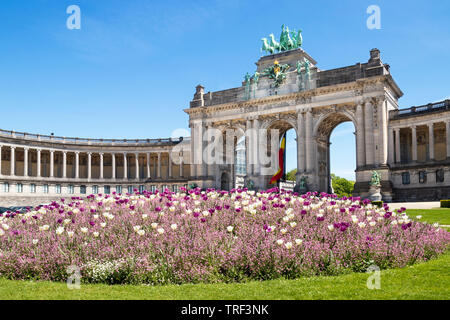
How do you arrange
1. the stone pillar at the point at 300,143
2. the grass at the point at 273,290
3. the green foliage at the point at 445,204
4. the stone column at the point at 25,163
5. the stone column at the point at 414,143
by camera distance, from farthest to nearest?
the stone column at the point at 25,163, the stone pillar at the point at 300,143, the stone column at the point at 414,143, the green foliage at the point at 445,204, the grass at the point at 273,290

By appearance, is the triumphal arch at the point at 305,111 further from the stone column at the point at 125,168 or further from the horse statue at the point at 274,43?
the stone column at the point at 125,168

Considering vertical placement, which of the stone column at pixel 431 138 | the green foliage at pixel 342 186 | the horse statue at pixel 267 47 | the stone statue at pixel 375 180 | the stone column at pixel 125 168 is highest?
the horse statue at pixel 267 47

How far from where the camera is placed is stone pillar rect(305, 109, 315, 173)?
63.4 meters

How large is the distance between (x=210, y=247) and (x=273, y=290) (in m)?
2.88

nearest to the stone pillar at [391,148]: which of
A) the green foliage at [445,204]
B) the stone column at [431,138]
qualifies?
the stone column at [431,138]

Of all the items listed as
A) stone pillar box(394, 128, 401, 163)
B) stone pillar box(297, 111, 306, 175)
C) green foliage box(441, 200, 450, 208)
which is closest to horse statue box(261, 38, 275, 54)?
stone pillar box(297, 111, 306, 175)

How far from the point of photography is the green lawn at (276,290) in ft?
29.2

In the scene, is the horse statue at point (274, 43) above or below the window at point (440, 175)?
above

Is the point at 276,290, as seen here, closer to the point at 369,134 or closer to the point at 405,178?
the point at 369,134

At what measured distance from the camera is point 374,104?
58562mm

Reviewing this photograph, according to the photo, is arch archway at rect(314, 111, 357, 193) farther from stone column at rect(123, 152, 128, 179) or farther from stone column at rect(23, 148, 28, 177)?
stone column at rect(23, 148, 28, 177)

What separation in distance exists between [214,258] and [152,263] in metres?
1.75

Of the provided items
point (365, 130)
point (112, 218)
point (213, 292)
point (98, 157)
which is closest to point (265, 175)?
point (365, 130)

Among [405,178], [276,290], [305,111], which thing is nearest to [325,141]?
[305,111]
